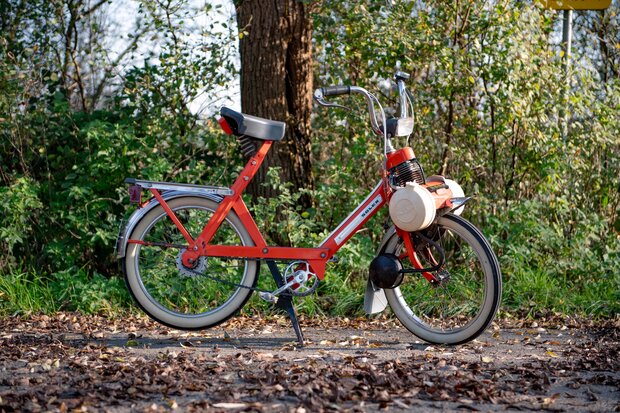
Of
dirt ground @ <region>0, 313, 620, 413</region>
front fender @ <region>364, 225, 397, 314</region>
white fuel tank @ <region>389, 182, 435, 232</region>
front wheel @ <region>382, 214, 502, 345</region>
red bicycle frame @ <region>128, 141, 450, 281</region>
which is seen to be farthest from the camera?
front fender @ <region>364, 225, 397, 314</region>

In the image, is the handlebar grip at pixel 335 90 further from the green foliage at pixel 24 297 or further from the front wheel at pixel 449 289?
the green foliage at pixel 24 297

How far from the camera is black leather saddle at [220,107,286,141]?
4840 millimetres

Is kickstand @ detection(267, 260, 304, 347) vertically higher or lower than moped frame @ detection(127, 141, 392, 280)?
lower

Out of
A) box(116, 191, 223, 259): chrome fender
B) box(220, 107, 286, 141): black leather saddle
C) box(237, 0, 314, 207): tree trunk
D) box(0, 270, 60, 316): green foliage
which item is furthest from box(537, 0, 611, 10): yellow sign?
box(0, 270, 60, 316): green foliage

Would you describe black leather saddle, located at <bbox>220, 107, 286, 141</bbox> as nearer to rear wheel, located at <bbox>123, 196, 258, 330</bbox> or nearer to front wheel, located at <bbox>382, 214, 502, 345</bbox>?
rear wheel, located at <bbox>123, 196, 258, 330</bbox>

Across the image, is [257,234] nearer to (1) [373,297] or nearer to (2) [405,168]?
(1) [373,297]

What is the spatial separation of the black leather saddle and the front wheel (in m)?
0.93

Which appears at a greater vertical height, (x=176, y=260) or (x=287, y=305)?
(x=176, y=260)

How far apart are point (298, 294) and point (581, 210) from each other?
3398mm

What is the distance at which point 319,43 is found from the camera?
7141mm

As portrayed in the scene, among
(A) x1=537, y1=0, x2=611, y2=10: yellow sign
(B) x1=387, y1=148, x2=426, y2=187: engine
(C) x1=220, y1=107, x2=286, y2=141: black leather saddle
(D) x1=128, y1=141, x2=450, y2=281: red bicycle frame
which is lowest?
(D) x1=128, y1=141, x2=450, y2=281: red bicycle frame

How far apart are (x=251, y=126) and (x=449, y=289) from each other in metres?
1.89

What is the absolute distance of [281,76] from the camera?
6840 millimetres

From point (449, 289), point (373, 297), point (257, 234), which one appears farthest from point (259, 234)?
point (449, 289)
